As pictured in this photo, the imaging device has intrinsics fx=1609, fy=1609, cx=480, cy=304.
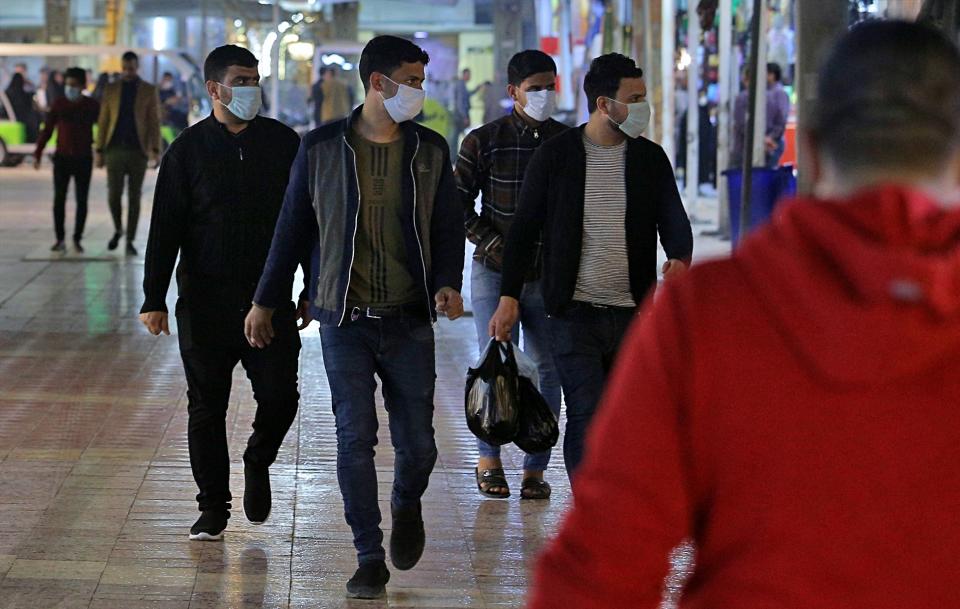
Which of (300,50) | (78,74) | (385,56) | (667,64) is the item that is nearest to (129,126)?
(78,74)

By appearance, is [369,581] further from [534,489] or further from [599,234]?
[534,489]

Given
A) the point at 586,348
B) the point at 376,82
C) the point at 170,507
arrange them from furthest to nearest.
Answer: the point at 170,507, the point at 586,348, the point at 376,82

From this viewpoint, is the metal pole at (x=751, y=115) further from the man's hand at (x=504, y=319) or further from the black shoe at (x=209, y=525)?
the black shoe at (x=209, y=525)

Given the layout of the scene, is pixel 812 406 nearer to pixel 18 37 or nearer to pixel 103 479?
pixel 103 479

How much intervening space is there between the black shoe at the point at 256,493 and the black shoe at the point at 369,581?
88 cm

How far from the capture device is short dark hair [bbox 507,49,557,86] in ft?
23.0

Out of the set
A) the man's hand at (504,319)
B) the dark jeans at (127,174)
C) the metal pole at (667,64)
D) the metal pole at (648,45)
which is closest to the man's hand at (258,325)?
the man's hand at (504,319)

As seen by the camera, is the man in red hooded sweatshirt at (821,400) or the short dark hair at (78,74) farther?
the short dark hair at (78,74)

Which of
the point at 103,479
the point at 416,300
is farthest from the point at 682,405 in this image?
the point at 103,479

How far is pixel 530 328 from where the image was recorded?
21.9ft

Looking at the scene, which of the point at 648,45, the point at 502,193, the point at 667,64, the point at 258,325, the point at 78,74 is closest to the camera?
the point at 258,325

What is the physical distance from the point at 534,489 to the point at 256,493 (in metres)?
1.35

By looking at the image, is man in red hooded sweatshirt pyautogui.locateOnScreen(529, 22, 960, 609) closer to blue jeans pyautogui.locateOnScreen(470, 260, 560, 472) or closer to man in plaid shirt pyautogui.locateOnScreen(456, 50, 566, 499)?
blue jeans pyautogui.locateOnScreen(470, 260, 560, 472)

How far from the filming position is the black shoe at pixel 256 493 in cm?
606
